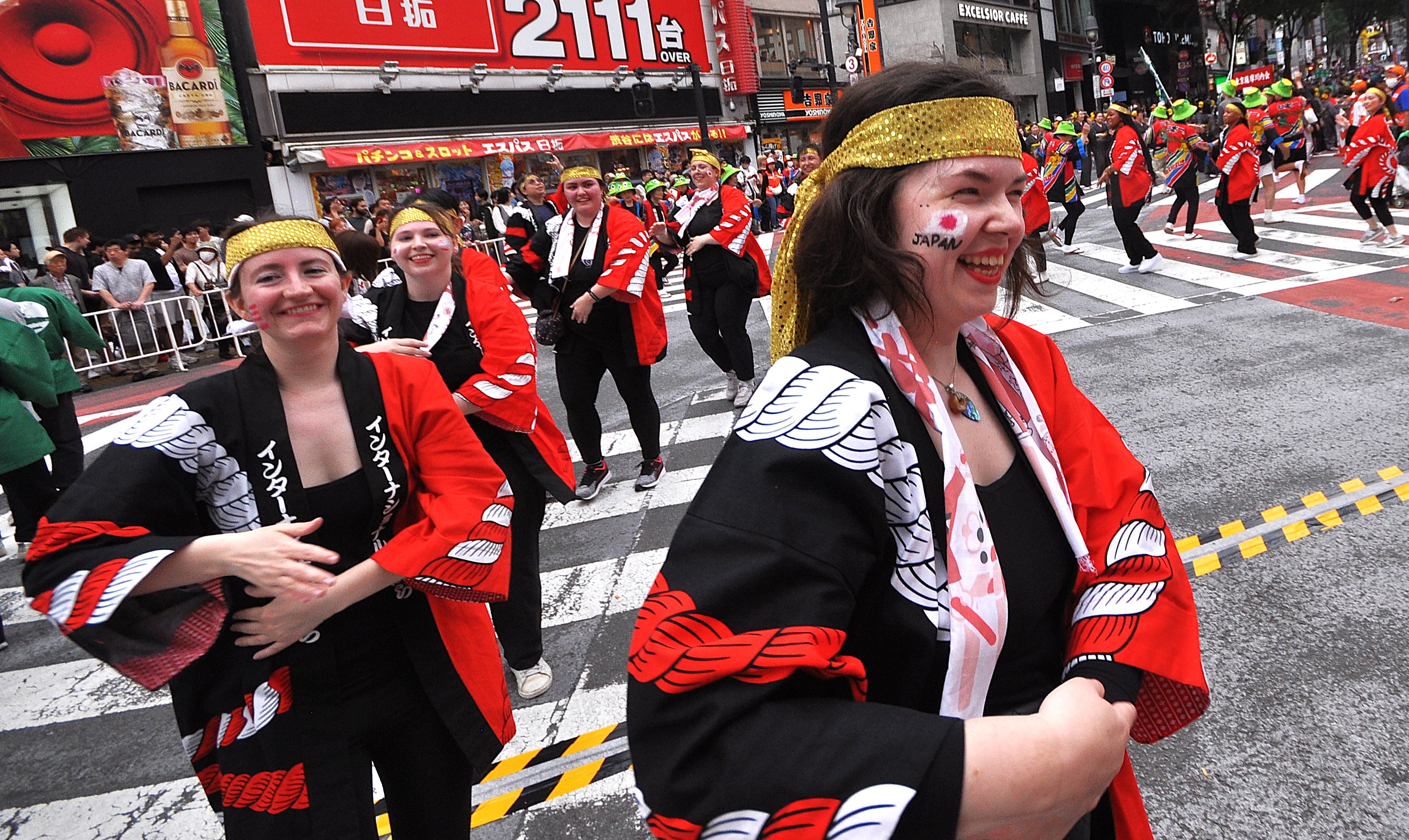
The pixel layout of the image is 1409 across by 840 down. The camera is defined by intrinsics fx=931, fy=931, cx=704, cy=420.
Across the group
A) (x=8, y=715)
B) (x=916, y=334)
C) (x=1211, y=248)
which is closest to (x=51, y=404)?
(x=8, y=715)

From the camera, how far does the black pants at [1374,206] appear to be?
35.9 feet

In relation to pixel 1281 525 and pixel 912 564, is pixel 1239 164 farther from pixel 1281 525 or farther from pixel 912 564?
pixel 912 564

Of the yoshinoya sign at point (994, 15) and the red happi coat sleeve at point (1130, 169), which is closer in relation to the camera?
the red happi coat sleeve at point (1130, 169)

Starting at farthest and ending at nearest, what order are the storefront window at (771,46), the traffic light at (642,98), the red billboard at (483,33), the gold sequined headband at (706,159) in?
1. the storefront window at (771,46)
2. the traffic light at (642,98)
3. the red billboard at (483,33)
4. the gold sequined headband at (706,159)

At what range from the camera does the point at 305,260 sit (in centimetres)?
226

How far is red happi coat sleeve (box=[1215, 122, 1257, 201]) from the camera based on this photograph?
11.1 metres

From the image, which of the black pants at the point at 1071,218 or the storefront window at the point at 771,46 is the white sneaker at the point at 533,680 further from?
the storefront window at the point at 771,46

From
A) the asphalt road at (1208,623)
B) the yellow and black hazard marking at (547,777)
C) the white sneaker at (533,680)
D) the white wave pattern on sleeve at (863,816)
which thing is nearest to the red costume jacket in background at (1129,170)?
the asphalt road at (1208,623)

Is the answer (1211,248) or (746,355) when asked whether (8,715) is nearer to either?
(746,355)

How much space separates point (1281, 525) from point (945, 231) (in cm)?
390

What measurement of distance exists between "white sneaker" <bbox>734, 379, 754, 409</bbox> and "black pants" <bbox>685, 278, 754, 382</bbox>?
74 millimetres

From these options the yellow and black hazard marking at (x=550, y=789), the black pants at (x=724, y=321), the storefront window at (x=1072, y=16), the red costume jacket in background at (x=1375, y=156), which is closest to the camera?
the yellow and black hazard marking at (x=550, y=789)

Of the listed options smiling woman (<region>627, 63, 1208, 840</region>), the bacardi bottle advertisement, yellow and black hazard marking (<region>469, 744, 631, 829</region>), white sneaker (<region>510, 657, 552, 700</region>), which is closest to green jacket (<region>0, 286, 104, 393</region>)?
white sneaker (<region>510, 657, 552, 700</region>)

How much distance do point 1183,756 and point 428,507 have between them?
7.86 ft
